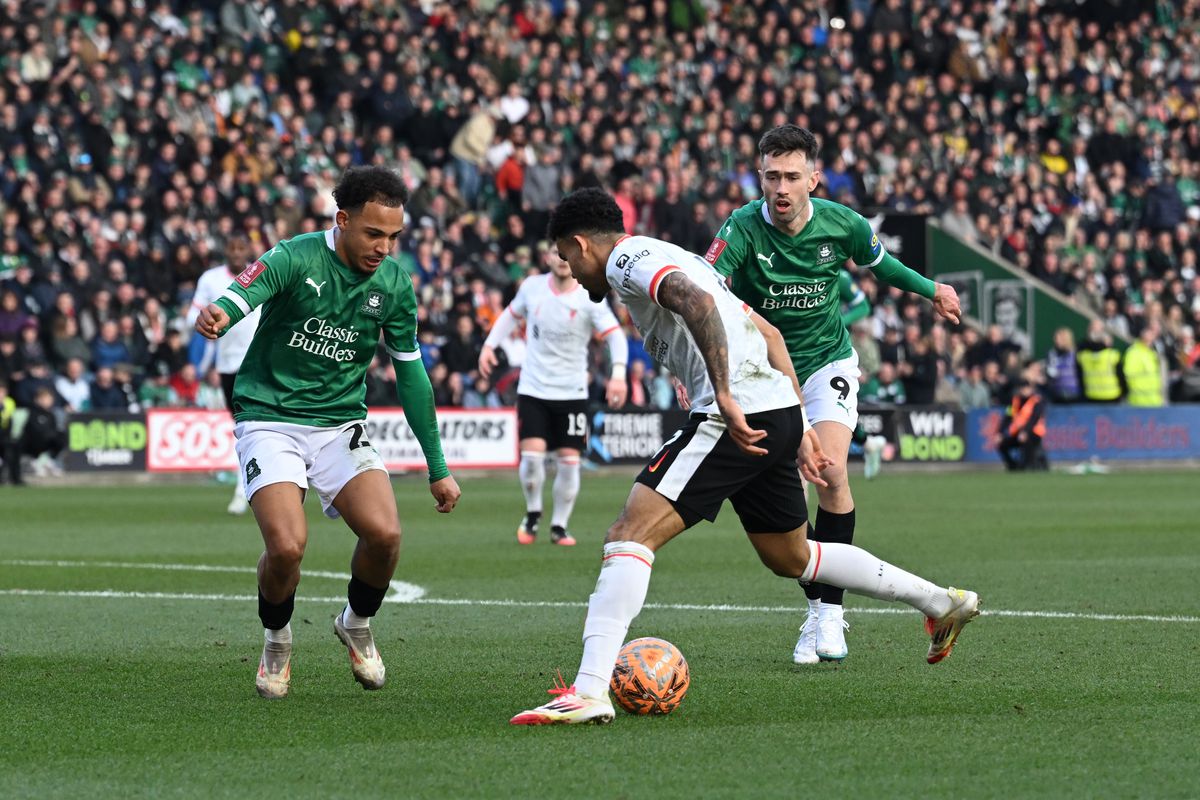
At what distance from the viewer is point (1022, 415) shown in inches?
1171

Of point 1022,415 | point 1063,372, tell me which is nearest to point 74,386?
point 1022,415

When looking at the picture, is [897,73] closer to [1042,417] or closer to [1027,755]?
[1042,417]

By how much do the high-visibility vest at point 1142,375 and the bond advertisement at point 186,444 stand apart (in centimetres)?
1493

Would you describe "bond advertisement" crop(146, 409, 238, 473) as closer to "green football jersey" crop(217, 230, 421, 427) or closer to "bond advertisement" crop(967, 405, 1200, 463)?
"bond advertisement" crop(967, 405, 1200, 463)

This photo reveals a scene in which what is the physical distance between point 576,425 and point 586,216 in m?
9.35

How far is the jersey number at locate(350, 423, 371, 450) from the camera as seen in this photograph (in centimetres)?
774

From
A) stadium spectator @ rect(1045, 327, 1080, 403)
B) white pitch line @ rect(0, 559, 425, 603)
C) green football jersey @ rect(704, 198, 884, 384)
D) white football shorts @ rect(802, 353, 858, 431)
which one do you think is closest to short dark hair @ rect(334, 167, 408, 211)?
green football jersey @ rect(704, 198, 884, 384)

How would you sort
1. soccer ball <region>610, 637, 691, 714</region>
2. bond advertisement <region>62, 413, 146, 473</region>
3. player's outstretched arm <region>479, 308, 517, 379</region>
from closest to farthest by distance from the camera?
soccer ball <region>610, 637, 691, 714</region>, player's outstretched arm <region>479, 308, 517, 379</region>, bond advertisement <region>62, 413, 146, 473</region>

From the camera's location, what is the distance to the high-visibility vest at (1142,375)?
31312mm

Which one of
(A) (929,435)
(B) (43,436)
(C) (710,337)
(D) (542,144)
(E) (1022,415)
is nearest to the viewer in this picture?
(C) (710,337)

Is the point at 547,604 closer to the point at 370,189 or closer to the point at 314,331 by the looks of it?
the point at 314,331

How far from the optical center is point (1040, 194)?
36.1 m

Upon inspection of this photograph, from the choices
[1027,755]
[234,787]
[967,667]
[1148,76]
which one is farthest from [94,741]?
[1148,76]

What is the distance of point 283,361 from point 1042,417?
23.8m
